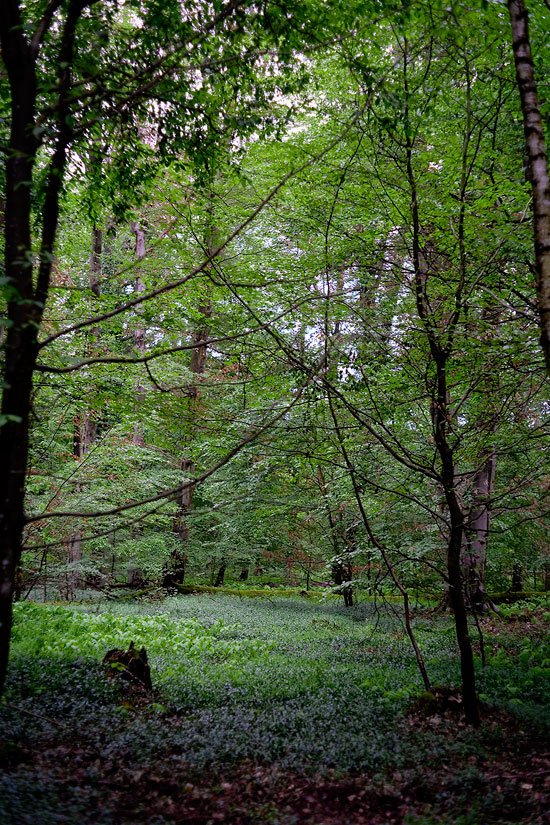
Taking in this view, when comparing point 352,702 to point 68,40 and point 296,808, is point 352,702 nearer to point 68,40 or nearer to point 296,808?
point 296,808

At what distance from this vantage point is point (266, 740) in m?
5.45

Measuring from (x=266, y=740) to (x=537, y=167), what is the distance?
18.9 ft

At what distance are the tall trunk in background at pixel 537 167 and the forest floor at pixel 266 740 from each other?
3721mm

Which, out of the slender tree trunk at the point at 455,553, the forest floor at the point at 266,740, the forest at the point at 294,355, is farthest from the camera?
the slender tree trunk at the point at 455,553

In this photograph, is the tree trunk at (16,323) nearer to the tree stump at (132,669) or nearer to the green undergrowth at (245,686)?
the green undergrowth at (245,686)

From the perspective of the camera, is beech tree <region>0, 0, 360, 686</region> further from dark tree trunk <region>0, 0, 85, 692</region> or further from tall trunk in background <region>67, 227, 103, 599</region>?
tall trunk in background <region>67, 227, 103, 599</region>

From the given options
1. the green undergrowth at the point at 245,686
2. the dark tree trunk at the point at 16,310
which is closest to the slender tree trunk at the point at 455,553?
the green undergrowth at the point at 245,686

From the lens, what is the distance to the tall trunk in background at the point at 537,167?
3119 mm

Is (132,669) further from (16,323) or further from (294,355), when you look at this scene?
(16,323)

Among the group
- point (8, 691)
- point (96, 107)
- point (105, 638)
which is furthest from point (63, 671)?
point (96, 107)

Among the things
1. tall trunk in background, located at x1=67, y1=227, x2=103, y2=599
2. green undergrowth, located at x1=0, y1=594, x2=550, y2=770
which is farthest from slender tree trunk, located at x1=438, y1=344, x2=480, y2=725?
tall trunk in background, located at x1=67, y1=227, x2=103, y2=599

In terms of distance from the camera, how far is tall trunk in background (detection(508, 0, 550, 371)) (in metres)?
3.12

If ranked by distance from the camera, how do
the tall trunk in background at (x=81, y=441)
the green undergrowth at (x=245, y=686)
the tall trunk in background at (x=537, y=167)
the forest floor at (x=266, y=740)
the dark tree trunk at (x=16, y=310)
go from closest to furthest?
the dark tree trunk at (x=16, y=310) → the tall trunk in background at (x=537, y=167) → the forest floor at (x=266, y=740) → the green undergrowth at (x=245, y=686) → the tall trunk in background at (x=81, y=441)

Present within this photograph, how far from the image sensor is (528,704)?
6.70 meters
